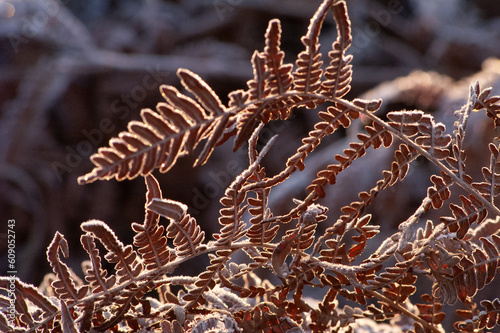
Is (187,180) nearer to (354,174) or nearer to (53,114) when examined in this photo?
(53,114)

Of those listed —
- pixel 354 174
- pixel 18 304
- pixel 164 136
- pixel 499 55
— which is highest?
pixel 499 55

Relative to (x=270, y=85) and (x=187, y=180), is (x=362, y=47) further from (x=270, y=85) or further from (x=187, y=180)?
(x=270, y=85)

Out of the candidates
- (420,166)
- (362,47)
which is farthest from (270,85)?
(362,47)

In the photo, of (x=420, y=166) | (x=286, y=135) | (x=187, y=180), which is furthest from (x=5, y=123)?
(x=420, y=166)

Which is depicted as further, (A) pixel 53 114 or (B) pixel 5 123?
(A) pixel 53 114

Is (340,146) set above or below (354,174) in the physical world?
above

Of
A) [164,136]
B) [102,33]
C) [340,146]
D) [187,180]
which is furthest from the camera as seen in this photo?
[102,33]

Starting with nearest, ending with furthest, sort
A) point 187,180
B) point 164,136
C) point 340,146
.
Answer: point 164,136
point 340,146
point 187,180

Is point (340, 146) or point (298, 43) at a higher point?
point (298, 43)

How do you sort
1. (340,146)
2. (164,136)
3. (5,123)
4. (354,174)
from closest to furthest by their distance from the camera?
(164,136) → (354,174) → (340,146) → (5,123)
